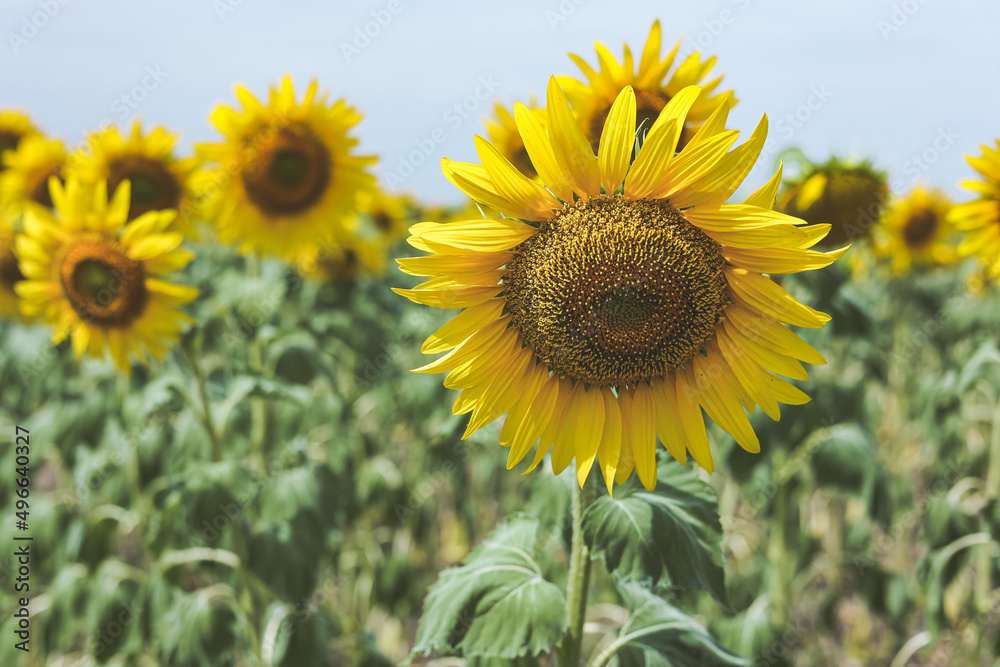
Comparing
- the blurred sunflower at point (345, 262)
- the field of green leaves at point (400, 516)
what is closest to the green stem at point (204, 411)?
the field of green leaves at point (400, 516)

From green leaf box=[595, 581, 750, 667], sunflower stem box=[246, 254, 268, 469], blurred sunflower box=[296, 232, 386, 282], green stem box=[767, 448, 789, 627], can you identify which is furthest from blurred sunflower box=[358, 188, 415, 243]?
green leaf box=[595, 581, 750, 667]

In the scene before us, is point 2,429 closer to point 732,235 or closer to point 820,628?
point 732,235

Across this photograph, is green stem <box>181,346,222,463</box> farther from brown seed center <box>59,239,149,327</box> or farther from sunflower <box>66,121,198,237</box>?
sunflower <box>66,121,198,237</box>

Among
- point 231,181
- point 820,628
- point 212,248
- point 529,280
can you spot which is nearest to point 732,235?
point 529,280

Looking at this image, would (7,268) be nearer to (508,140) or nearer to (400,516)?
(400,516)

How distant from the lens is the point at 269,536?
2.72 meters

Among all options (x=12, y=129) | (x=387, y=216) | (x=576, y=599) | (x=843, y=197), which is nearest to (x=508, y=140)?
(x=843, y=197)

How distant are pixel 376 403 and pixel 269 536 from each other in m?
2.37

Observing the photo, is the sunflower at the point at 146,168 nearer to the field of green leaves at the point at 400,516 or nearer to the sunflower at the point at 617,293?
the field of green leaves at the point at 400,516

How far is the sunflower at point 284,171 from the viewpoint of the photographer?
3.51 m

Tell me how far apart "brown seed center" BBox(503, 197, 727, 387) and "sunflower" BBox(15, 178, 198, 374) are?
171 centimetres

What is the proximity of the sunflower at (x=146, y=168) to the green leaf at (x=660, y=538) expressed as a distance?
9.10 ft

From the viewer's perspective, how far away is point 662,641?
1735 mm

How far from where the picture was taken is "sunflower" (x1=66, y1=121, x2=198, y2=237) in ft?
11.6
